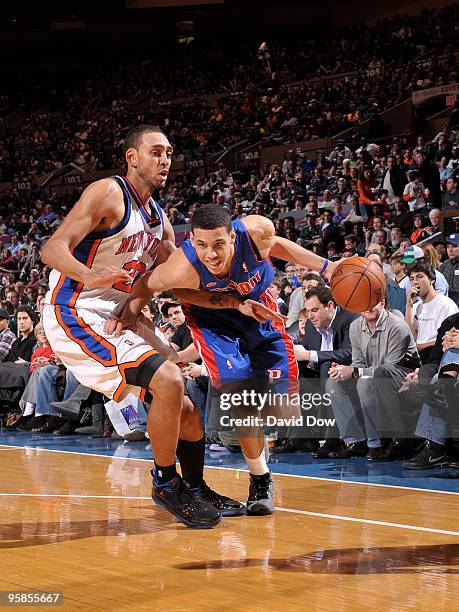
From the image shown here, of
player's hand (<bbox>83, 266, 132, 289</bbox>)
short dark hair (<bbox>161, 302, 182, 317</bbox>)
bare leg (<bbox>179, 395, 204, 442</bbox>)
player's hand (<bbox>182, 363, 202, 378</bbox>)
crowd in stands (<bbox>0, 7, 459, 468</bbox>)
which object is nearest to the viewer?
player's hand (<bbox>83, 266, 132, 289</bbox>)

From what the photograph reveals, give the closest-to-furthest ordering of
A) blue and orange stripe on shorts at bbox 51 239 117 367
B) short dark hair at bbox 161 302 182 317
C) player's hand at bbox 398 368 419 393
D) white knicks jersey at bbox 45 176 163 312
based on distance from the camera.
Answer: blue and orange stripe on shorts at bbox 51 239 117 367
white knicks jersey at bbox 45 176 163 312
player's hand at bbox 398 368 419 393
short dark hair at bbox 161 302 182 317

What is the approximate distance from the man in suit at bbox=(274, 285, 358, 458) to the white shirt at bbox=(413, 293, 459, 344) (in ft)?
1.98

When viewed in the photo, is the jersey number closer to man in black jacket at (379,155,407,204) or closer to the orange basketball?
the orange basketball

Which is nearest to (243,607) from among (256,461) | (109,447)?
(256,461)

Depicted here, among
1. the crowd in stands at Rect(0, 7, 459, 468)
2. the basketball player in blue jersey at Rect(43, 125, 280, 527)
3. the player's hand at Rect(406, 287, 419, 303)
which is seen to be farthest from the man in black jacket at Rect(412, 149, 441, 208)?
the basketball player in blue jersey at Rect(43, 125, 280, 527)

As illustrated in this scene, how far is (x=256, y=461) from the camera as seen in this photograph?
4746 millimetres

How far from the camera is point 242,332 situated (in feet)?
15.4

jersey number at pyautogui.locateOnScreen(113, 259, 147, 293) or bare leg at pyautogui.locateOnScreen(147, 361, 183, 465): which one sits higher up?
jersey number at pyautogui.locateOnScreen(113, 259, 147, 293)

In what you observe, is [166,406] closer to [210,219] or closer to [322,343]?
[210,219]

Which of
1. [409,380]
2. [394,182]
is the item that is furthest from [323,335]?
[394,182]

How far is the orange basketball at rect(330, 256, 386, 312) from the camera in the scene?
4.58 m

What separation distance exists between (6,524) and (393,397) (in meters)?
2.95

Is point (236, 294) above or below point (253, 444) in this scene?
above

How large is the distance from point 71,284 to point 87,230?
331mm
